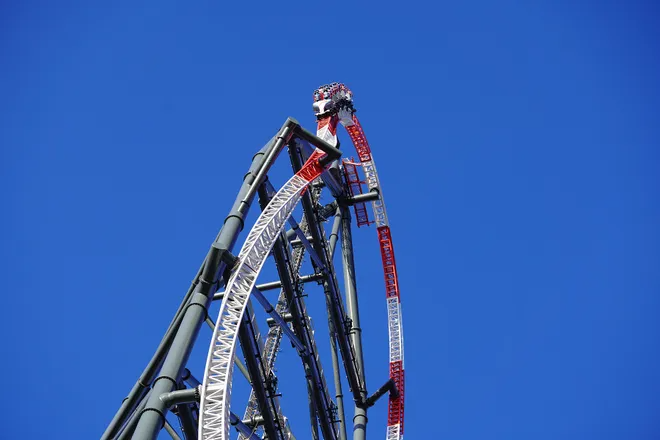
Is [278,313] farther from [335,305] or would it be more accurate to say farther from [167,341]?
[167,341]

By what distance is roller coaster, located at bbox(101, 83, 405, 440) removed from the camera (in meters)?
22.1

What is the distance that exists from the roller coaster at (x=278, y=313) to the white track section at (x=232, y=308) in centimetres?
3

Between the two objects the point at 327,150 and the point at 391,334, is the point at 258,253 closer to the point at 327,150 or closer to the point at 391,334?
the point at 327,150

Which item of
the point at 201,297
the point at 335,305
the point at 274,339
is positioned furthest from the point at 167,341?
the point at 274,339

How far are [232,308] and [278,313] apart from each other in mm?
8788

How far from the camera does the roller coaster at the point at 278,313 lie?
22094 mm

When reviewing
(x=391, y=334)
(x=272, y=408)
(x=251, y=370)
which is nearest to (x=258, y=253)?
(x=251, y=370)

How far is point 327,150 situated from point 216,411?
Answer: 12848 millimetres

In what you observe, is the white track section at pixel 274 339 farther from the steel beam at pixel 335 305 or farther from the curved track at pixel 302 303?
the steel beam at pixel 335 305

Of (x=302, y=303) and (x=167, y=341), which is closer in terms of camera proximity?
(x=167, y=341)

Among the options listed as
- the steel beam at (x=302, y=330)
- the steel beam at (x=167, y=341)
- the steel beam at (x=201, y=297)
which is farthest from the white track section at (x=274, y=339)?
the steel beam at (x=167, y=341)

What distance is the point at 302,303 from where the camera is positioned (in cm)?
3077

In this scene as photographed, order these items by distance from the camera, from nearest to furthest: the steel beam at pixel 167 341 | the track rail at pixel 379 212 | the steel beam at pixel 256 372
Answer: the steel beam at pixel 167 341
the steel beam at pixel 256 372
the track rail at pixel 379 212

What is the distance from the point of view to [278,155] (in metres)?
29.2
